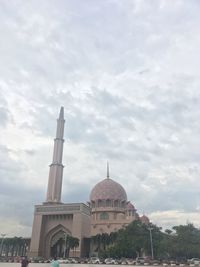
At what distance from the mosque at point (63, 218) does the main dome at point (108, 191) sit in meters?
0.23

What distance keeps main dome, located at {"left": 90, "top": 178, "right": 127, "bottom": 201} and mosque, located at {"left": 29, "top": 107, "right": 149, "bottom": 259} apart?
0.23 m

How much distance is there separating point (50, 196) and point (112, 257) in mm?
20393

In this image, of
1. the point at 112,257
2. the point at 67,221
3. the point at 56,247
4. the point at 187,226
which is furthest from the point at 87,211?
the point at 187,226

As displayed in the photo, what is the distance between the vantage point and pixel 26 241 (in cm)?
7588

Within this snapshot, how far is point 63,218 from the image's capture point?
6812 centimetres

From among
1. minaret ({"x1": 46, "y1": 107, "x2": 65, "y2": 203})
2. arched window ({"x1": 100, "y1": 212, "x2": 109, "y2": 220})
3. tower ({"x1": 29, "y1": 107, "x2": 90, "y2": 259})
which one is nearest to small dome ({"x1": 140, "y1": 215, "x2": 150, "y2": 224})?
arched window ({"x1": 100, "y1": 212, "x2": 109, "y2": 220})

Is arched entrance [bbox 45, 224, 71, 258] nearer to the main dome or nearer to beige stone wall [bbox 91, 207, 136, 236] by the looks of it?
beige stone wall [bbox 91, 207, 136, 236]

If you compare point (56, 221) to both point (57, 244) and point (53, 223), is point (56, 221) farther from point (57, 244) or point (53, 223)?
point (57, 244)

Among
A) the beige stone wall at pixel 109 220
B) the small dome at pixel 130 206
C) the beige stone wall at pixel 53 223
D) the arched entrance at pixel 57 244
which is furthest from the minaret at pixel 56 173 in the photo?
the small dome at pixel 130 206

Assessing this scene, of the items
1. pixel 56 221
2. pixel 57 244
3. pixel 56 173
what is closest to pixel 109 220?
pixel 56 221

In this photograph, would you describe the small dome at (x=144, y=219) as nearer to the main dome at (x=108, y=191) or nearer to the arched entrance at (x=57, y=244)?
the main dome at (x=108, y=191)

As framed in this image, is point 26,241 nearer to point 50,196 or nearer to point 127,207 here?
point 50,196

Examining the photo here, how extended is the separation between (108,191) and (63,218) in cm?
1424

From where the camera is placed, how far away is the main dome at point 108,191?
253 feet
